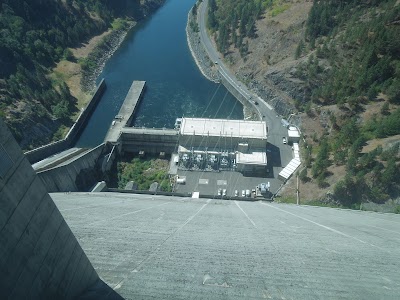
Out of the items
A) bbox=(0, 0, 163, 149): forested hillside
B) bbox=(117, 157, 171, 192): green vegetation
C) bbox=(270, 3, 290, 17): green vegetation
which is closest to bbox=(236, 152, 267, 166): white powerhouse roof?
bbox=(117, 157, 171, 192): green vegetation

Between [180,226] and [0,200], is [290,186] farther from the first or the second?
[0,200]

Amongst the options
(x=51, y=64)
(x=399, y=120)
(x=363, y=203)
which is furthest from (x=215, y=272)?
(x=51, y=64)

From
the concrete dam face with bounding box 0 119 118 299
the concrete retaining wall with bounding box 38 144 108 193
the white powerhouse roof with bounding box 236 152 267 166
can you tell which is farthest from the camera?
the white powerhouse roof with bounding box 236 152 267 166

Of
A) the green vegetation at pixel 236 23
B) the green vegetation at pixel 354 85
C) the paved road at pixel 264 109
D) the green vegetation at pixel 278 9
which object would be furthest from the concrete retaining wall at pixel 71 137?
the green vegetation at pixel 278 9

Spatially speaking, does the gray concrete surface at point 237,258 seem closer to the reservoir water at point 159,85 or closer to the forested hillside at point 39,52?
the forested hillside at point 39,52

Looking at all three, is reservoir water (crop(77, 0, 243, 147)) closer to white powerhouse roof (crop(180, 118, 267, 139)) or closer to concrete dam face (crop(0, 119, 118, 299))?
white powerhouse roof (crop(180, 118, 267, 139))
